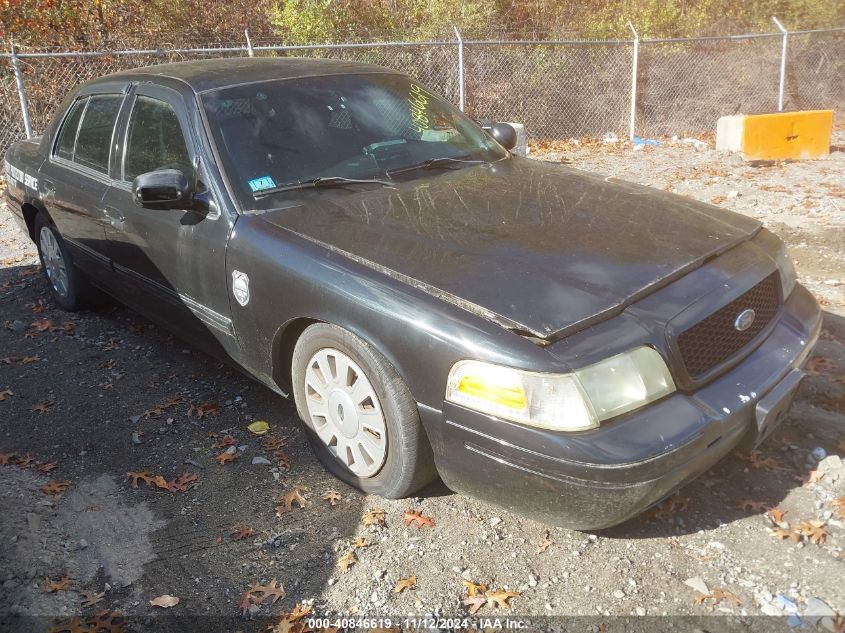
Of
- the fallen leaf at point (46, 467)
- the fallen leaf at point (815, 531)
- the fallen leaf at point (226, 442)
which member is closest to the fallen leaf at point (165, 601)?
the fallen leaf at point (226, 442)

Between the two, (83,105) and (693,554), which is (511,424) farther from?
(83,105)

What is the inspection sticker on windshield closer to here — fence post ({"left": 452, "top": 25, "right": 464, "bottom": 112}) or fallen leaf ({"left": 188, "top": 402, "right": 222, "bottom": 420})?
fallen leaf ({"left": 188, "top": 402, "right": 222, "bottom": 420})

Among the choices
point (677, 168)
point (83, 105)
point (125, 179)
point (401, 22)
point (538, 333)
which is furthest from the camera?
point (401, 22)

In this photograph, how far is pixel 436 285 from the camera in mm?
2588

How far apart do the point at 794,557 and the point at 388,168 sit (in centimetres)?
247

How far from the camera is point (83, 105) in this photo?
187 inches

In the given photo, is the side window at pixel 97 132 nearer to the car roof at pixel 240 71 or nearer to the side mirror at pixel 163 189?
the car roof at pixel 240 71

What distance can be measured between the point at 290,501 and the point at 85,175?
8.66 feet

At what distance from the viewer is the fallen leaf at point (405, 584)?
263cm

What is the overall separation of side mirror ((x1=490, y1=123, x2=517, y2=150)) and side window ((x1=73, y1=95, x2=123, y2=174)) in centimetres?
229

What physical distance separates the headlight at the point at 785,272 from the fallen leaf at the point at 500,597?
67.0 inches

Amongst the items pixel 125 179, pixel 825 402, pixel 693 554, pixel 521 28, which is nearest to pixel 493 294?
pixel 693 554

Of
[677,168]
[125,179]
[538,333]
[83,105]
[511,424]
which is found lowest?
[677,168]

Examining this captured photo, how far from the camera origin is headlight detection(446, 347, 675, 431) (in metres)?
2.31
